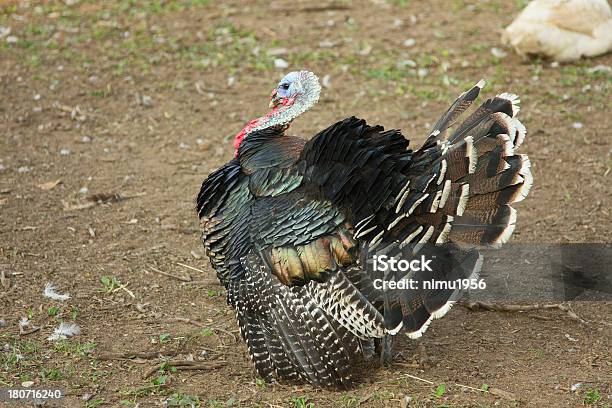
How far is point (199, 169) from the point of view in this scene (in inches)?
311

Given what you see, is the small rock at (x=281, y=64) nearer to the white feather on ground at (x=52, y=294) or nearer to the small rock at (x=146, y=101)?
the small rock at (x=146, y=101)

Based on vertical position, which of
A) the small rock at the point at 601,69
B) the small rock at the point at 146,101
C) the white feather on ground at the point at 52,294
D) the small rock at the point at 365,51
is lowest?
the white feather on ground at the point at 52,294

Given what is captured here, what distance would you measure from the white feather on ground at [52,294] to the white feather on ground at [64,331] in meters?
0.37

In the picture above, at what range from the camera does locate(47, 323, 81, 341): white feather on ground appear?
5547 millimetres

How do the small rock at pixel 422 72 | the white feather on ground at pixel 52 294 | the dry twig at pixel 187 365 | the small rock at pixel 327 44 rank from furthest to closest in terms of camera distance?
the small rock at pixel 327 44 → the small rock at pixel 422 72 → the white feather on ground at pixel 52 294 → the dry twig at pixel 187 365

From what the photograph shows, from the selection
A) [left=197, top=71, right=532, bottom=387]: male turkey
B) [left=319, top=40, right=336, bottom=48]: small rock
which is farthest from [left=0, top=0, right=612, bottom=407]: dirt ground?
[left=197, top=71, right=532, bottom=387]: male turkey

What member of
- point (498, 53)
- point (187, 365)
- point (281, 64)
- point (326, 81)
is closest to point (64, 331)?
point (187, 365)

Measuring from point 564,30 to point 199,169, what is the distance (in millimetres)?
4236

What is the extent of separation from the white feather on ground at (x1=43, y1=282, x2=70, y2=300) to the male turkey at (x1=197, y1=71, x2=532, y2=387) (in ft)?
4.39

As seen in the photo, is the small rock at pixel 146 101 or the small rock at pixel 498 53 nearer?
the small rock at pixel 146 101

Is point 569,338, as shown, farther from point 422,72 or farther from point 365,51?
point 365,51

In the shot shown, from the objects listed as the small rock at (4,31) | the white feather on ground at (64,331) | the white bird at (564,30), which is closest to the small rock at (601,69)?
the white bird at (564,30)

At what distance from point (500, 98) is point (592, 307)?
68.3 inches

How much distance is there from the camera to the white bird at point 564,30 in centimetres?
921
